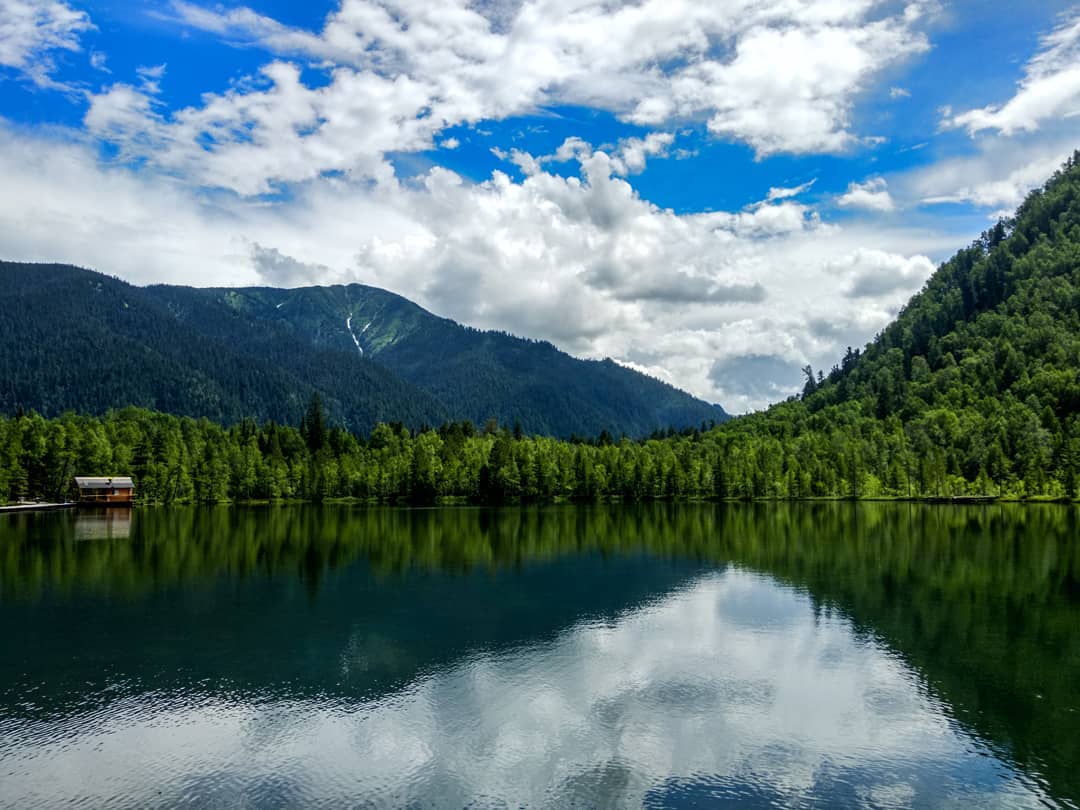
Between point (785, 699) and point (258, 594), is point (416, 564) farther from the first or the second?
point (785, 699)

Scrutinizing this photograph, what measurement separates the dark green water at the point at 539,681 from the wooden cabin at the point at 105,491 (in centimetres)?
8590

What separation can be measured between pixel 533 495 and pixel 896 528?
94177 millimetres

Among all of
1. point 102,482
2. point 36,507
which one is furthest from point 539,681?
point 102,482

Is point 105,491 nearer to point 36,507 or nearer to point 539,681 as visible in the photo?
point 36,507

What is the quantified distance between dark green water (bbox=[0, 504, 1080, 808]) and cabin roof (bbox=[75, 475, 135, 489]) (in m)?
86.1

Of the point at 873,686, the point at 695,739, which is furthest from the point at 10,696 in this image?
the point at 873,686

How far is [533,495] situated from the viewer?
624 ft

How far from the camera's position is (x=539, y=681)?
125 feet

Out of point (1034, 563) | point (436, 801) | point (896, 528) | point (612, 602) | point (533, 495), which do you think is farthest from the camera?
point (533, 495)

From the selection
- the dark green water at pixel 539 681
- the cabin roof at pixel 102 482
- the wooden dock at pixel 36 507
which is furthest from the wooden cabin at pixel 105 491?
the dark green water at pixel 539 681

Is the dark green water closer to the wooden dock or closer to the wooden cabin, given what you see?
the wooden dock

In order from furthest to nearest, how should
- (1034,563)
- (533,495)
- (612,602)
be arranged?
(533,495) → (1034,563) → (612,602)

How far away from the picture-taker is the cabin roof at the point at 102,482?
157875 millimetres

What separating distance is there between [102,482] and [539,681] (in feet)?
503
